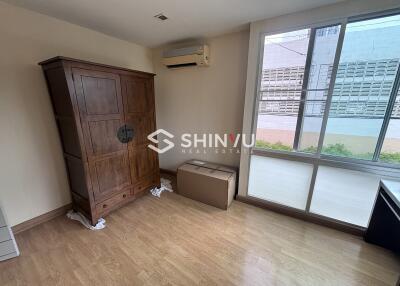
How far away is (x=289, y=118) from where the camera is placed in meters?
2.10

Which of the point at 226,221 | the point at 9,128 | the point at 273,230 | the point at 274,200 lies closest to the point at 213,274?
the point at 226,221

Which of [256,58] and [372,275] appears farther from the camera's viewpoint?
[256,58]

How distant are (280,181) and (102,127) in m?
2.34

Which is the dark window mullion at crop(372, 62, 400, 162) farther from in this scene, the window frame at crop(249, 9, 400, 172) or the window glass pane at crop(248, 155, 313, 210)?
the window glass pane at crop(248, 155, 313, 210)

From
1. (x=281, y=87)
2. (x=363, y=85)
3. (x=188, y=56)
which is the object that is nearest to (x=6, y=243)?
(x=188, y=56)

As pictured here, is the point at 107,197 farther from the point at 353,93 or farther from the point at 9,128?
the point at 353,93

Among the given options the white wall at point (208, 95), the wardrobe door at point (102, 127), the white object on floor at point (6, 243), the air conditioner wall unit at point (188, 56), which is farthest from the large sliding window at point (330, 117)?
the white object on floor at point (6, 243)

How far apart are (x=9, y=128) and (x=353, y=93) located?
3560mm

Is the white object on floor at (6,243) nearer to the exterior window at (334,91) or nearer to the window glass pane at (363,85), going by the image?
the exterior window at (334,91)

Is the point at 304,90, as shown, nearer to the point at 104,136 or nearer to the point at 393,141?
the point at 393,141

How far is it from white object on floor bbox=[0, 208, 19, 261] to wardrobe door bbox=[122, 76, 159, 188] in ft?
4.00

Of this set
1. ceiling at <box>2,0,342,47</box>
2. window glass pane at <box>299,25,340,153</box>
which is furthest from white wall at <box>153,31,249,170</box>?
window glass pane at <box>299,25,340,153</box>

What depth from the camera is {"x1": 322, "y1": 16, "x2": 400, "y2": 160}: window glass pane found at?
156cm

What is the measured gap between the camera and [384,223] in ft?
5.48
